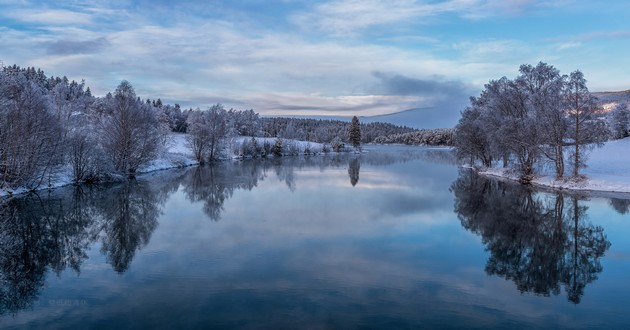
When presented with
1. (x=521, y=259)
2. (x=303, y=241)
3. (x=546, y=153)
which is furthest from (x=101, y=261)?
(x=546, y=153)

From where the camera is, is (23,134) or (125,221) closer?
(125,221)

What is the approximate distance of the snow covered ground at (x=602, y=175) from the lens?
30766 mm

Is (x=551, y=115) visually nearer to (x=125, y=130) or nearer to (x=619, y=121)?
(x=125, y=130)

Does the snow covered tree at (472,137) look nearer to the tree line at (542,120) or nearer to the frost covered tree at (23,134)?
the tree line at (542,120)

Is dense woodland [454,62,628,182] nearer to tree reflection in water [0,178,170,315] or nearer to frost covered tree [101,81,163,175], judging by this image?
tree reflection in water [0,178,170,315]

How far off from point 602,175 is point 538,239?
80.4 ft

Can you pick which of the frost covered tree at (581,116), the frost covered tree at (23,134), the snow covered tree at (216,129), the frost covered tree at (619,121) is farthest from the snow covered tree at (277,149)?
the frost covered tree at (581,116)

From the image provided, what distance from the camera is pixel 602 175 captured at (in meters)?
35.2

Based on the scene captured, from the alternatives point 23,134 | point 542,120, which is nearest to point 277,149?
point 542,120

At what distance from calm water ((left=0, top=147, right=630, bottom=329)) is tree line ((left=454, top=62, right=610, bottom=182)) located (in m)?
9.15

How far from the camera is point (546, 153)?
1342 inches

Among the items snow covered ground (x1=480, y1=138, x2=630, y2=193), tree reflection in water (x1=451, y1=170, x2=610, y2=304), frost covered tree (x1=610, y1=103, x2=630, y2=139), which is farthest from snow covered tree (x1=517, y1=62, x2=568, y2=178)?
frost covered tree (x1=610, y1=103, x2=630, y2=139)

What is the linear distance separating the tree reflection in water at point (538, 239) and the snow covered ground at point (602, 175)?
430cm

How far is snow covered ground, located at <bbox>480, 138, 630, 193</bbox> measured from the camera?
3077 centimetres
